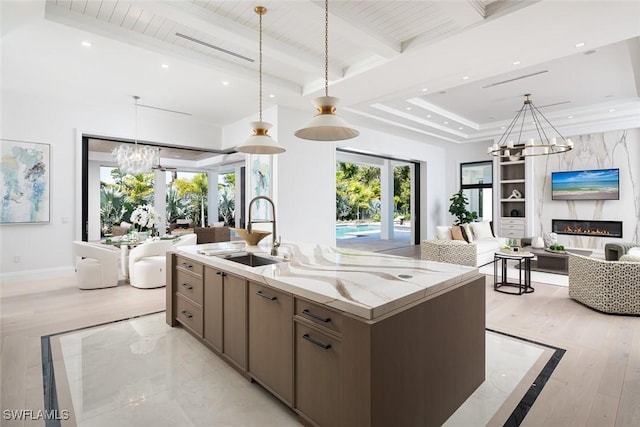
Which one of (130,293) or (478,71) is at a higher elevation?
(478,71)

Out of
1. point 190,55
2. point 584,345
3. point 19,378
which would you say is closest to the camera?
point 19,378

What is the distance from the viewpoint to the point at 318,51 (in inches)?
168

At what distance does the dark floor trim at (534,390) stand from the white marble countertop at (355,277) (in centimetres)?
84

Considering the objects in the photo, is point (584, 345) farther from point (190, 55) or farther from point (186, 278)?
point (190, 55)

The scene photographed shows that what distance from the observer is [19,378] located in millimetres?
2422

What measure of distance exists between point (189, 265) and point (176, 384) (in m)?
1.04

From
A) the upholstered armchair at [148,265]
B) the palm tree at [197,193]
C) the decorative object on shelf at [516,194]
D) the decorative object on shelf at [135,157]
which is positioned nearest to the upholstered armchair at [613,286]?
the decorative object on shelf at [516,194]

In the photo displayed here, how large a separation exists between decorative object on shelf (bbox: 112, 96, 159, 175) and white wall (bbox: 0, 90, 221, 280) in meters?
0.24

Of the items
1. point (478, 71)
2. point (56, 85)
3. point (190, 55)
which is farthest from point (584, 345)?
point (56, 85)

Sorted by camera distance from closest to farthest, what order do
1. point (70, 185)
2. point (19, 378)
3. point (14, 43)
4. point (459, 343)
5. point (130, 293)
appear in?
point (459, 343) < point (19, 378) < point (14, 43) < point (130, 293) < point (70, 185)

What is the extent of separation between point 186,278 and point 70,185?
13.9 ft

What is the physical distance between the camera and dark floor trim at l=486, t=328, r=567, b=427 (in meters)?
1.98

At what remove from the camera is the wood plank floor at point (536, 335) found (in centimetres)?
210

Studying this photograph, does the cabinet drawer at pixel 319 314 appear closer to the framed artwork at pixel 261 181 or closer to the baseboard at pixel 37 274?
the framed artwork at pixel 261 181
